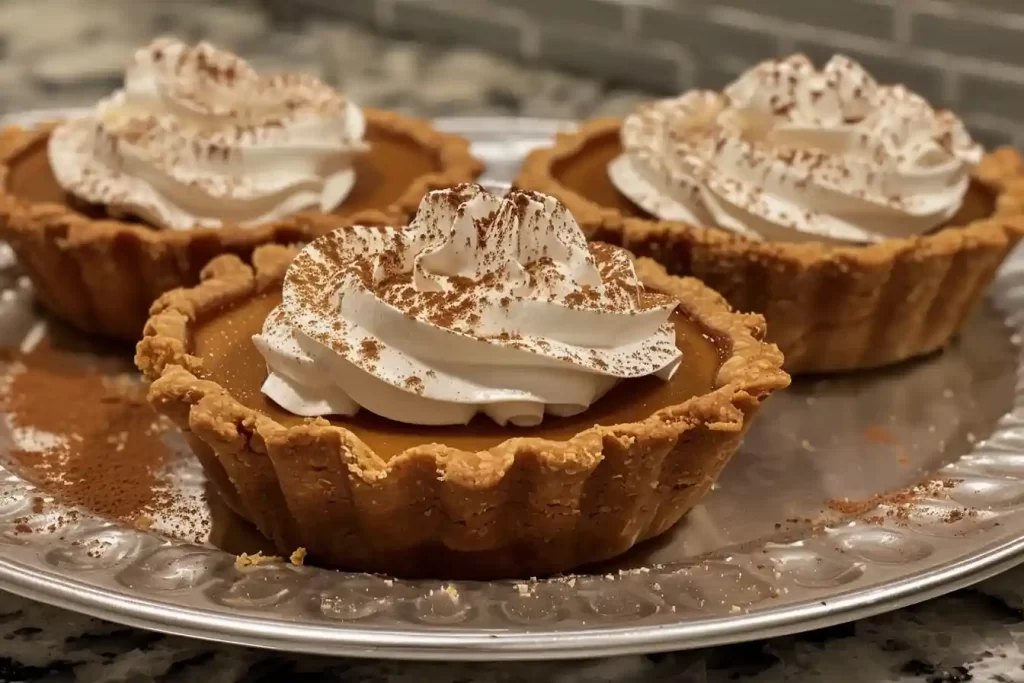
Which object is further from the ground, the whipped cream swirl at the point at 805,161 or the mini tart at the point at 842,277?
the whipped cream swirl at the point at 805,161

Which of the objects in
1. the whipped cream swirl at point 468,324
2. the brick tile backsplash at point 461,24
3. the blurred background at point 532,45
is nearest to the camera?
the whipped cream swirl at point 468,324

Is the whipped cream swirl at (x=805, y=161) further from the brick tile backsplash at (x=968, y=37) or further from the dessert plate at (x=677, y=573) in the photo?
the brick tile backsplash at (x=968, y=37)

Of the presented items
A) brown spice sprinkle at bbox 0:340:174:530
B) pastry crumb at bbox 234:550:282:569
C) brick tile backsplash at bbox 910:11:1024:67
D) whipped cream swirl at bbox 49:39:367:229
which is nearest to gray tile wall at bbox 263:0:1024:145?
brick tile backsplash at bbox 910:11:1024:67

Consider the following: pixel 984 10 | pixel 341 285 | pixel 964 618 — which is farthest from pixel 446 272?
pixel 984 10

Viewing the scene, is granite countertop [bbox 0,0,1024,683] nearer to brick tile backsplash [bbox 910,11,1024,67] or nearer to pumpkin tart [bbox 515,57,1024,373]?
pumpkin tart [bbox 515,57,1024,373]

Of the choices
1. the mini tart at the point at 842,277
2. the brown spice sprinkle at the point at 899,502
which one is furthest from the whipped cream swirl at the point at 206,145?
the brown spice sprinkle at the point at 899,502

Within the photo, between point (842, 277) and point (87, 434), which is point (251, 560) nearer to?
point (87, 434)
